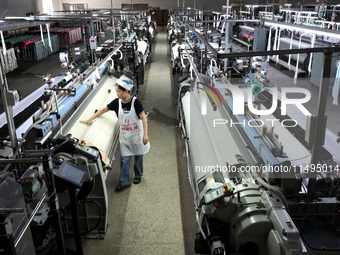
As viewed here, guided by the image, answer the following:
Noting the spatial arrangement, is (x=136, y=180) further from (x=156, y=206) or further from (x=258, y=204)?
(x=258, y=204)

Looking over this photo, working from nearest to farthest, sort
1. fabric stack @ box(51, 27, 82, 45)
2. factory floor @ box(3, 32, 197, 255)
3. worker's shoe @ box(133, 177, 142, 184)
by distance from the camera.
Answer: factory floor @ box(3, 32, 197, 255) < worker's shoe @ box(133, 177, 142, 184) < fabric stack @ box(51, 27, 82, 45)

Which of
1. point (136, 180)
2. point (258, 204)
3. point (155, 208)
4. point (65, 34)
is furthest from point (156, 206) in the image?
point (65, 34)

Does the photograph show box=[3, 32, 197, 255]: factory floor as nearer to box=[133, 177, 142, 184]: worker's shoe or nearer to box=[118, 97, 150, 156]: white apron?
box=[133, 177, 142, 184]: worker's shoe

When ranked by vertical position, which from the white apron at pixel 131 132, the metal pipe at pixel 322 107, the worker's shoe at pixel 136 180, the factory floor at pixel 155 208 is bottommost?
the factory floor at pixel 155 208

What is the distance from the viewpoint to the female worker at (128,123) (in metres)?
3.86

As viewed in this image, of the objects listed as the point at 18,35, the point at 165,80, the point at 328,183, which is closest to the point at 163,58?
the point at 165,80

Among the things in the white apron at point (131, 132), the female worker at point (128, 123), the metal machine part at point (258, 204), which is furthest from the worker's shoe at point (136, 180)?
the metal machine part at point (258, 204)

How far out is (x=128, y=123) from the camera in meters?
3.90

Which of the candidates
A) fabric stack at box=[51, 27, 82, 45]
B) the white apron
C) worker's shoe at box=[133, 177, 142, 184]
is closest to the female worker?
the white apron

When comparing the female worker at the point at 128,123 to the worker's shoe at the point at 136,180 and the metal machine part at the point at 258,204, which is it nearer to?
the worker's shoe at the point at 136,180

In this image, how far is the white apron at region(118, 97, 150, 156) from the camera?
3.89m

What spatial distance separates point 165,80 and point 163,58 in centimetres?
384

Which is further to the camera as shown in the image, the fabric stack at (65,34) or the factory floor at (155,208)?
the fabric stack at (65,34)

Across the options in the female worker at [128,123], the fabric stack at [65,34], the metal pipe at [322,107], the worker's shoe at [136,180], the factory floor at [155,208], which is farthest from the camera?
the fabric stack at [65,34]
